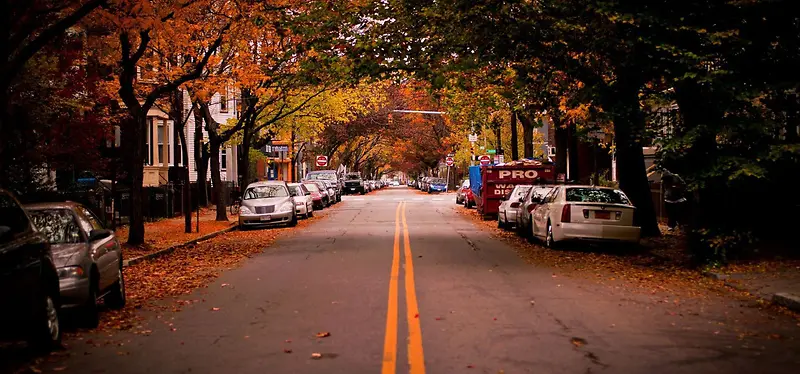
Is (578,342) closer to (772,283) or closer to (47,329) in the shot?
(47,329)

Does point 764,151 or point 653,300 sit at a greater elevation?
point 764,151

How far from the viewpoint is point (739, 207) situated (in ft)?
55.6

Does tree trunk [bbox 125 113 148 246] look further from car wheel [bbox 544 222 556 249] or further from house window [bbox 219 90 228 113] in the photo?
car wheel [bbox 544 222 556 249]

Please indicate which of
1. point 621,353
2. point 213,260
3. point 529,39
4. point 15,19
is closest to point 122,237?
point 213,260

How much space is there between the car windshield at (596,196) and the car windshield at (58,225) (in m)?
11.2

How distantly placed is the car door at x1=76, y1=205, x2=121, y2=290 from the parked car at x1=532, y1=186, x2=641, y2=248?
9.92 m

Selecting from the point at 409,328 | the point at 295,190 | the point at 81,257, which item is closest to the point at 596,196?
the point at 409,328

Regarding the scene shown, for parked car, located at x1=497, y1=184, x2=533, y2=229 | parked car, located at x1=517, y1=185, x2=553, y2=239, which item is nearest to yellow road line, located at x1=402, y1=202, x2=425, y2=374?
parked car, located at x1=517, y1=185, x2=553, y2=239

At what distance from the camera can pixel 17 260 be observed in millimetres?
7211

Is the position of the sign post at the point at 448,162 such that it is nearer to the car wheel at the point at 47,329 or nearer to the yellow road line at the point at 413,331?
the yellow road line at the point at 413,331

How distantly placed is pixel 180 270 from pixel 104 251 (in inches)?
216

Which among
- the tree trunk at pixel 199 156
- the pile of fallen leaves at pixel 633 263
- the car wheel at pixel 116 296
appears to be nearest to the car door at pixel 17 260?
the car wheel at pixel 116 296

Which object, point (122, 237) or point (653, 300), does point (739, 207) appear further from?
point (122, 237)

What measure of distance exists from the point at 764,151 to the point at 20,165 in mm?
15009
